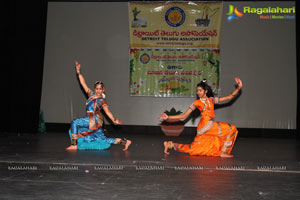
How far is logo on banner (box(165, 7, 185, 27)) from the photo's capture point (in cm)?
677

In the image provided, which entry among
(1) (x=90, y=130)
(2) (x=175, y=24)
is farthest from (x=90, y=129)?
(2) (x=175, y=24)

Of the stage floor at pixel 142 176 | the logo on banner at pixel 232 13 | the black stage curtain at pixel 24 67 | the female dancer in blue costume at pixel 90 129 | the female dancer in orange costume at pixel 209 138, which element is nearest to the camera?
the stage floor at pixel 142 176

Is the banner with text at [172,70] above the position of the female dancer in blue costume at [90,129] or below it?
above

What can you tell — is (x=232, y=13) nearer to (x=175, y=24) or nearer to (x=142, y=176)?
(x=175, y=24)

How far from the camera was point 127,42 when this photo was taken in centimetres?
698

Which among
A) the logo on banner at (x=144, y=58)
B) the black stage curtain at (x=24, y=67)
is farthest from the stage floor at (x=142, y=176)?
the logo on banner at (x=144, y=58)

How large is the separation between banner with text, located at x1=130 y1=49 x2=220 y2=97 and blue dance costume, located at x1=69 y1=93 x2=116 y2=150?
8.44 ft

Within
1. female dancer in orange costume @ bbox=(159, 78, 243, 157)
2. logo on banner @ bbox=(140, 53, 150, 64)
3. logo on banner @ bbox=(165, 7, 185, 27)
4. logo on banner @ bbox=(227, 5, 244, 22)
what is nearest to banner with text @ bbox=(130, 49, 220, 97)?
logo on banner @ bbox=(140, 53, 150, 64)

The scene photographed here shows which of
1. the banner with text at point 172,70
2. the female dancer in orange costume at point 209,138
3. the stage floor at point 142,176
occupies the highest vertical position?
the banner with text at point 172,70

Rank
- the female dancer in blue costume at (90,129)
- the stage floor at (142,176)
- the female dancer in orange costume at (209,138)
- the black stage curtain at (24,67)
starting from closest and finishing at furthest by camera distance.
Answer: the stage floor at (142,176) → the female dancer in orange costume at (209,138) → the female dancer in blue costume at (90,129) → the black stage curtain at (24,67)

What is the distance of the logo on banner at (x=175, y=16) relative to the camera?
22.2 feet

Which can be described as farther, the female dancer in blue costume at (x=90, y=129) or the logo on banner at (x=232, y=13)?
the logo on banner at (x=232, y=13)

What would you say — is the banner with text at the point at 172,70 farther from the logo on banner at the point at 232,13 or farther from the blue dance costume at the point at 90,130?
the blue dance costume at the point at 90,130

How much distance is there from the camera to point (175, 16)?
6.78 m
